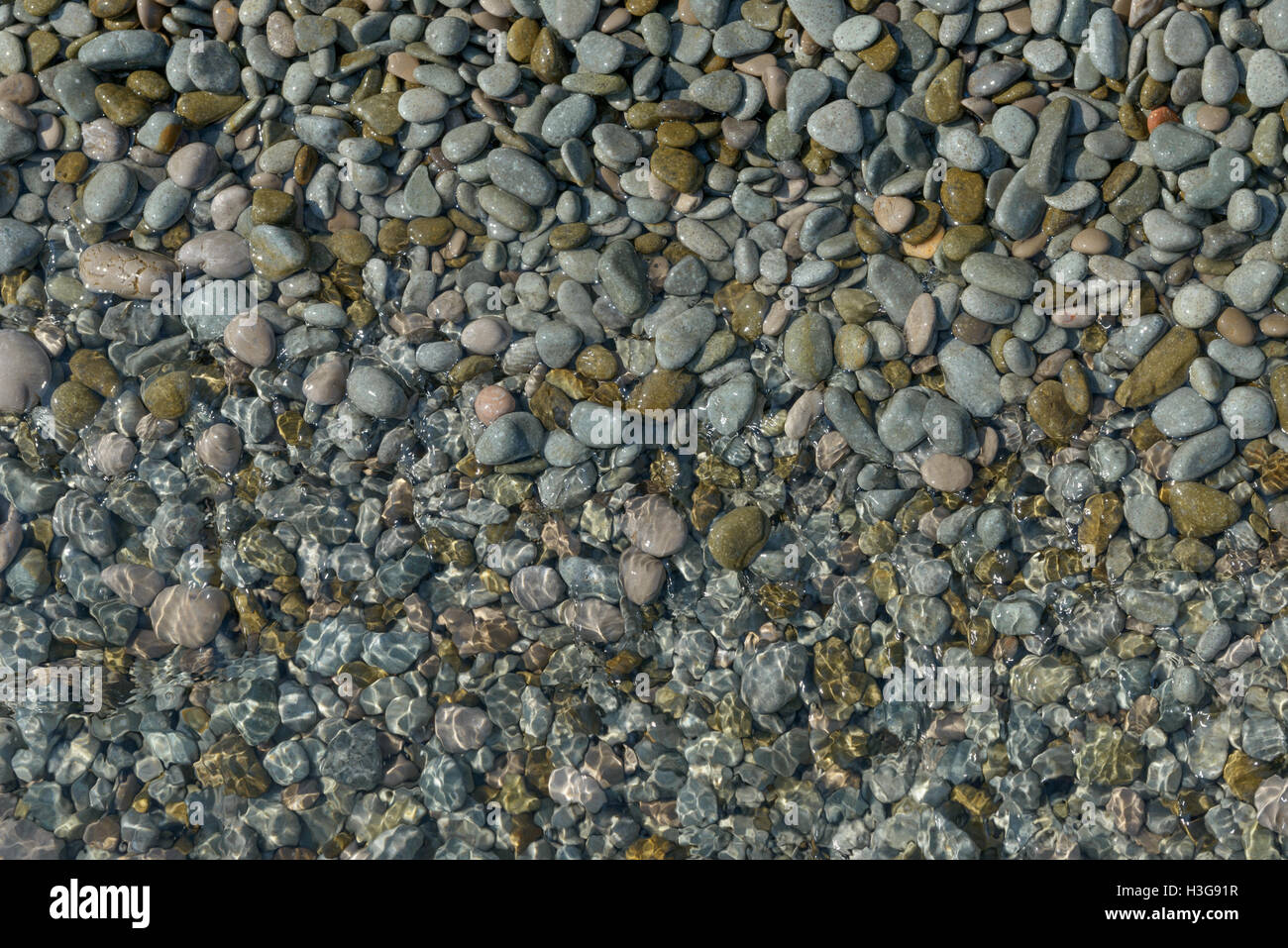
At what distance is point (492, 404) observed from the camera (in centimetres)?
371

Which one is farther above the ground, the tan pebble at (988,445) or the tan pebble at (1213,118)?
the tan pebble at (1213,118)

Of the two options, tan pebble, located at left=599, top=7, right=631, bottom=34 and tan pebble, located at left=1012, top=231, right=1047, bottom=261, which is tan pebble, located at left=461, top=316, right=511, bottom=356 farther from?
tan pebble, located at left=1012, top=231, right=1047, bottom=261

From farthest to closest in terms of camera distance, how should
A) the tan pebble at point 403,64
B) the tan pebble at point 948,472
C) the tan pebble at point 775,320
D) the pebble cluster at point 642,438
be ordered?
the tan pebble at point 403,64
the tan pebble at point 775,320
the tan pebble at point 948,472
the pebble cluster at point 642,438

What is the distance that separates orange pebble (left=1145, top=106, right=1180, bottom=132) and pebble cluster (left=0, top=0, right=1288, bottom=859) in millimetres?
22

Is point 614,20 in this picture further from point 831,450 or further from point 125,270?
point 125,270

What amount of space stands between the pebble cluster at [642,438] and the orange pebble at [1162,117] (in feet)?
0.07

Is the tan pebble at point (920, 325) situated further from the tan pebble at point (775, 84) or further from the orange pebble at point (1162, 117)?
the orange pebble at point (1162, 117)

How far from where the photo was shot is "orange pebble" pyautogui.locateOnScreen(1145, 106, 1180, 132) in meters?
3.60

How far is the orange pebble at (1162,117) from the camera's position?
11.8 feet

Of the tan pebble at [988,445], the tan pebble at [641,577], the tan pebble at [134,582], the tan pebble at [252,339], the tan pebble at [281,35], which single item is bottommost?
the tan pebble at [134,582]

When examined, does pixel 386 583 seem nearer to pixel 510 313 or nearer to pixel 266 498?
pixel 266 498

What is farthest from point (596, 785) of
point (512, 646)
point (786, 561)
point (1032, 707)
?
point (1032, 707)

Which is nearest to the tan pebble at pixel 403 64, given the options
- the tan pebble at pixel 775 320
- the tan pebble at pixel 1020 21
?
the tan pebble at pixel 775 320

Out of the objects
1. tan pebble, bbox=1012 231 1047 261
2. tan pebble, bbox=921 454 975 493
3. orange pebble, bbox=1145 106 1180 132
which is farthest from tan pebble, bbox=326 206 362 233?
orange pebble, bbox=1145 106 1180 132
